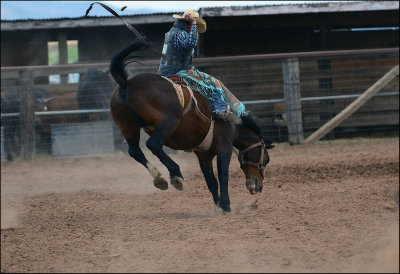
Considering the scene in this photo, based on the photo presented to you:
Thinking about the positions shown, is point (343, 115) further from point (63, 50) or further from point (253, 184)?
point (63, 50)

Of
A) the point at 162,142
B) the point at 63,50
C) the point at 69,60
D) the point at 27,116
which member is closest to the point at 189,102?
the point at 162,142

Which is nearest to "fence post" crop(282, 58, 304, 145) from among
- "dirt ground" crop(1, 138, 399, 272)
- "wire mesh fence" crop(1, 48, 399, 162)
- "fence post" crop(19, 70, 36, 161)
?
"wire mesh fence" crop(1, 48, 399, 162)

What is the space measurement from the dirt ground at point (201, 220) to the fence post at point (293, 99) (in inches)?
73.7

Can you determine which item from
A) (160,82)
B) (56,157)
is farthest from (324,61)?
(160,82)

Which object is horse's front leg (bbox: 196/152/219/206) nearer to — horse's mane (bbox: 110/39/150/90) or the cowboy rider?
the cowboy rider

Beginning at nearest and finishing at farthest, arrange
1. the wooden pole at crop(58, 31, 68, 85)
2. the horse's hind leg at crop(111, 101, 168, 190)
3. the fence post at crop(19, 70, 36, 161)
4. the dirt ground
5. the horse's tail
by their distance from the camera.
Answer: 1. the dirt ground
2. the horse's tail
3. the horse's hind leg at crop(111, 101, 168, 190)
4. the fence post at crop(19, 70, 36, 161)
5. the wooden pole at crop(58, 31, 68, 85)

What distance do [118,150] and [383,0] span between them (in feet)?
24.9

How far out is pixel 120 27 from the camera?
16203 mm

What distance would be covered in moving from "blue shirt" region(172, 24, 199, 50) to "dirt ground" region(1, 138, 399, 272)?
1810mm

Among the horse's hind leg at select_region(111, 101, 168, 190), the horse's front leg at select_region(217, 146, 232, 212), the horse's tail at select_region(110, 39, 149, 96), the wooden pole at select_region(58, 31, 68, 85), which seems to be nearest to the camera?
the horse's tail at select_region(110, 39, 149, 96)

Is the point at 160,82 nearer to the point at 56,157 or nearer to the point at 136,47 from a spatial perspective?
the point at 136,47

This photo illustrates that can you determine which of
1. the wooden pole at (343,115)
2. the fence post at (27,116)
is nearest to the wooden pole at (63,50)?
the fence post at (27,116)

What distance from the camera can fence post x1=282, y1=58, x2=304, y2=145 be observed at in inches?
520

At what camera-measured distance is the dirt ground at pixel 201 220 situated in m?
4.47
